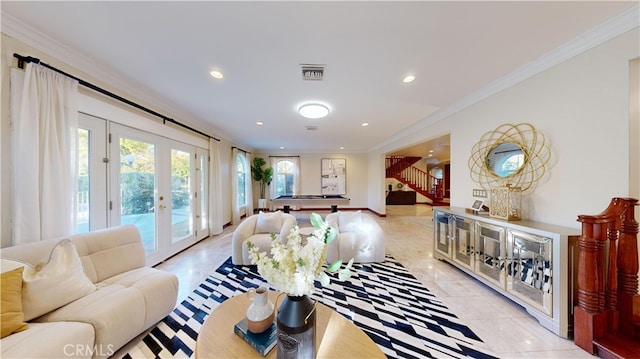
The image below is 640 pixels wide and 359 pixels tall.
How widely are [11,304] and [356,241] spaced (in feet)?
10.5

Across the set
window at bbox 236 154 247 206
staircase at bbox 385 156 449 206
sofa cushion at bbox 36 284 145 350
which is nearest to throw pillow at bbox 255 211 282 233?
sofa cushion at bbox 36 284 145 350

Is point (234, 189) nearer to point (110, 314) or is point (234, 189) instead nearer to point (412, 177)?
point (110, 314)

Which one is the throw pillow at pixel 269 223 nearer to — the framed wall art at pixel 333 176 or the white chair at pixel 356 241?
the white chair at pixel 356 241

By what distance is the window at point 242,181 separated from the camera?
272 inches

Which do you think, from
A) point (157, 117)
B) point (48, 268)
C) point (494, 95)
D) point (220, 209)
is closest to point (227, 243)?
point (220, 209)

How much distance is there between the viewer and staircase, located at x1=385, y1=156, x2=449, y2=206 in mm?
10195

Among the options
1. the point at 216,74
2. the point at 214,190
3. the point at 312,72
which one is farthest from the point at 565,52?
the point at 214,190

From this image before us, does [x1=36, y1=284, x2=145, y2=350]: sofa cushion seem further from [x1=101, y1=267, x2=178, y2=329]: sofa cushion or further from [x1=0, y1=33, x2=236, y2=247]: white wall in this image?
[x1=0, y1=33, x2=236, y2=247]: white wall

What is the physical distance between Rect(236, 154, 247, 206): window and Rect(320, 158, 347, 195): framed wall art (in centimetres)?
303

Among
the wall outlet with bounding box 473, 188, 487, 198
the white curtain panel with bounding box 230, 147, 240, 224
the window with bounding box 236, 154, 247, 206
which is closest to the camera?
the wall outlet with bounding box 473, 188, 487, 198

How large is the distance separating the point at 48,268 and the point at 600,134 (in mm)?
4590

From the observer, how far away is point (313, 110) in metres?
3.48

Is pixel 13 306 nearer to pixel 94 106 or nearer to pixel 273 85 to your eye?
pixel 94 106

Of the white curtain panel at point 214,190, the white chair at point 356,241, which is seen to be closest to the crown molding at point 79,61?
the white curtain panel at point 214,190
